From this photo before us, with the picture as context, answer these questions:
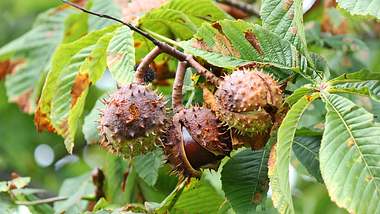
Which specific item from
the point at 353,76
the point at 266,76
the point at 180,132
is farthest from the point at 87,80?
the point at 353,76

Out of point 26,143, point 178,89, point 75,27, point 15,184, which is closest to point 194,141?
point 178,89

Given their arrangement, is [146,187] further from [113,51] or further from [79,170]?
[79,170]

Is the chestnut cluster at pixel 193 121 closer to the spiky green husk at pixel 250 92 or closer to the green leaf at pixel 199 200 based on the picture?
the spiky green husk at pixel 250 92

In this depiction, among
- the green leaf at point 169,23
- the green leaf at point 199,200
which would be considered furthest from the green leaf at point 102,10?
the green leaf at point 199,200

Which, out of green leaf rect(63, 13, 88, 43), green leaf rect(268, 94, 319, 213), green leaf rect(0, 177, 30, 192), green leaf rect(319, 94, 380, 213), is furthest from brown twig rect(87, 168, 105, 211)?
green leaf rect(319, 94, 380, 213)

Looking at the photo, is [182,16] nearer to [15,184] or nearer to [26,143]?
[15,184]

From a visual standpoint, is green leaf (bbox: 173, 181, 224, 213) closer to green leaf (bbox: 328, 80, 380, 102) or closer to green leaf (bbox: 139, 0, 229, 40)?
green leaf (bbox: 139, 0, 229, 40)
